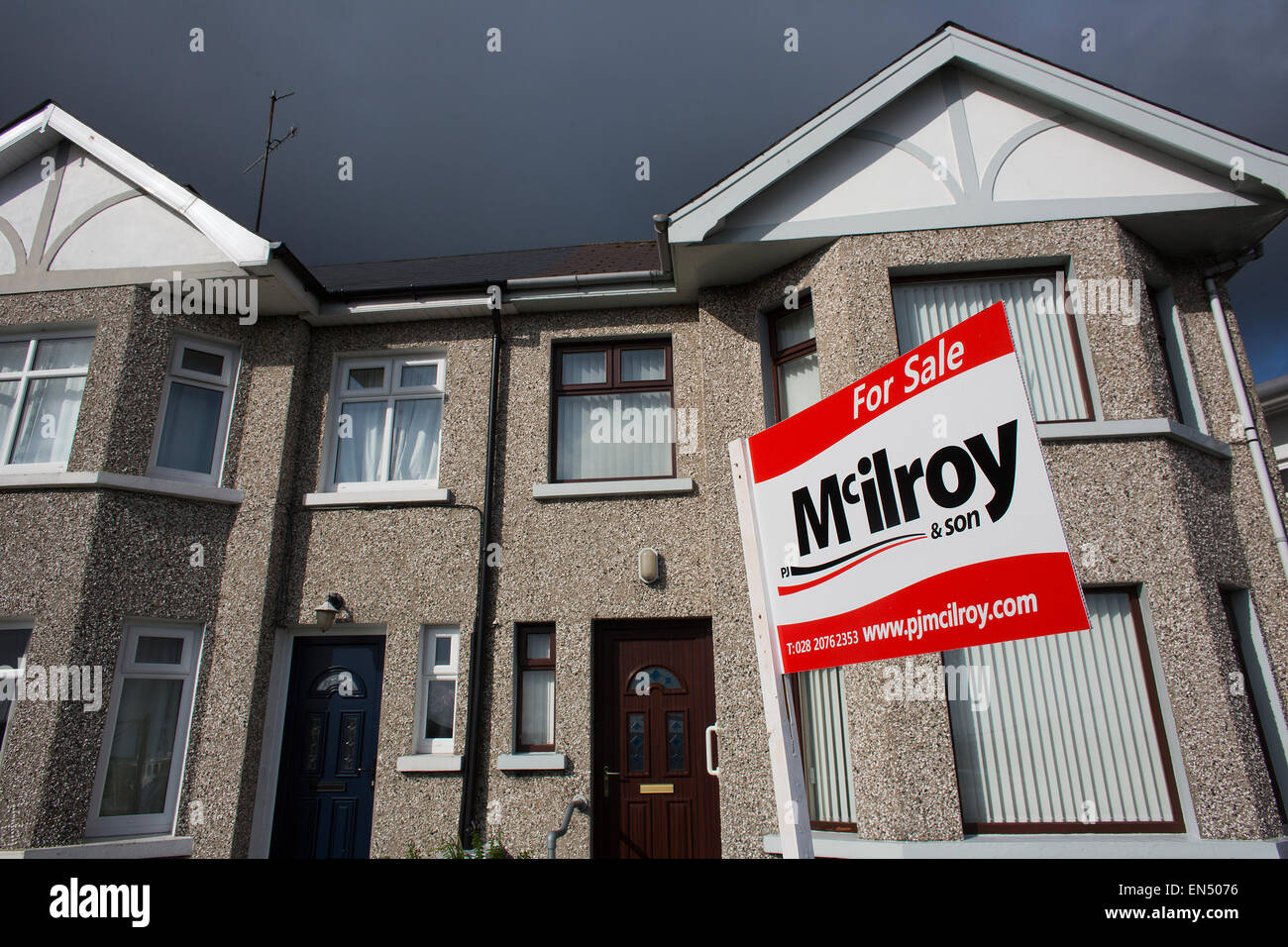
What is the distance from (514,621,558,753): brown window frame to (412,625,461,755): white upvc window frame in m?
0.57

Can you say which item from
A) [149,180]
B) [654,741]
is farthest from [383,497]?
[149,180]

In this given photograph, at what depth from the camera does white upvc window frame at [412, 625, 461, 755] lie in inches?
280

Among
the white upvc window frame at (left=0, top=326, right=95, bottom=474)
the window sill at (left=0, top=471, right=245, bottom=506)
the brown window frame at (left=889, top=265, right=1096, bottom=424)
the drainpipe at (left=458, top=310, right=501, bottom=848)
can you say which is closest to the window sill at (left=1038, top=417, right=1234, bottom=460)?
the brown window frame at (left=889, top=265, right=1096, bottom=424)

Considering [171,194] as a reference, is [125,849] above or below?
below

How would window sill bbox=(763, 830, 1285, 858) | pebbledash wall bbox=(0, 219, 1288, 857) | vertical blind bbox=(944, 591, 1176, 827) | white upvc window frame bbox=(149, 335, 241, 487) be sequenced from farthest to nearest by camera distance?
white upvc window frame bbox=(149, 335, 241, 487) → pebbledash wall bbox=(0, 219, 1288, 857) → vertical blind bbox=(944, 591, 1176, 827) → window sill bbox=(763, 830, 1285, 858)

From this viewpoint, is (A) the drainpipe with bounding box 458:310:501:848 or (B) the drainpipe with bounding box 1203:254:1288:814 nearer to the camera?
(B) the drainpipe with bounding box 1203:254:1288:814

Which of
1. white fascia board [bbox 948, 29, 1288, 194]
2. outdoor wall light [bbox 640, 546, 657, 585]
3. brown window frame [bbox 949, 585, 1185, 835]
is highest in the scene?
white fascia board [bbox 948, 29, 1288, 194]

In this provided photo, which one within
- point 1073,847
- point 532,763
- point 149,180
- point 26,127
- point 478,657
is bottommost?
point 1073,847

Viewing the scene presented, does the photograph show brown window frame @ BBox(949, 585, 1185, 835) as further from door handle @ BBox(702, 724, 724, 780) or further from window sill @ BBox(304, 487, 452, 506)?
window sill @ BBox(304, 487, 452, 506)

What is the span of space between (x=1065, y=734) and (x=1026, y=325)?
3473 millimetres

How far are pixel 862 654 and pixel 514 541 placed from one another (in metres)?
5.45

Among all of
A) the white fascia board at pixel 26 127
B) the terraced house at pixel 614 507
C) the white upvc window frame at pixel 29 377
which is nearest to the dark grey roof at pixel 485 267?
the terraced house at pixel 614 507

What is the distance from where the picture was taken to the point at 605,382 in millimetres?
8242

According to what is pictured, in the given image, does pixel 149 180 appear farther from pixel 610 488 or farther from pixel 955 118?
pixel 955 118
